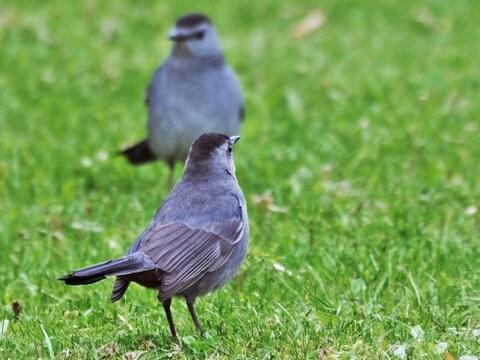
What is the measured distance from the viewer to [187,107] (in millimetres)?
8625

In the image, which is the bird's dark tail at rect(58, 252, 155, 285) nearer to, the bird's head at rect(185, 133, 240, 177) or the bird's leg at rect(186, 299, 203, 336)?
the bird's leg at rect(186, 299, 203, 336)

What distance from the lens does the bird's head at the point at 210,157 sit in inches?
227

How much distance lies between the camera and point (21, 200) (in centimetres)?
821

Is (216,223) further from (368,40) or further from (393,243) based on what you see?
(368,40)

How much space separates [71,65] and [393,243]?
506 centimetres

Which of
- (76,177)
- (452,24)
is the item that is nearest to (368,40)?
(452,24)

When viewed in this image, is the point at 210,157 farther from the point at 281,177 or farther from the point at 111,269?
the point at 281,177

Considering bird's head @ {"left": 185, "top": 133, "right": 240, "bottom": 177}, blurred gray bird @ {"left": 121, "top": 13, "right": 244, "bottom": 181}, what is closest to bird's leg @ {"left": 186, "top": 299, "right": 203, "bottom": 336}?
bird's head @ {"left": 185, "top": 133, "right": 240, "bottom": 177}

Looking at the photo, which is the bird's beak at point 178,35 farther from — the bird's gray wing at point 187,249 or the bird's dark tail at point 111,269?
the bird's dark tail at point 111,269

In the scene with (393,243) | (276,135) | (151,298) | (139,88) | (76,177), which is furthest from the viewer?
(139,88)

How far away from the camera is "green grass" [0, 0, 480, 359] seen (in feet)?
18.3

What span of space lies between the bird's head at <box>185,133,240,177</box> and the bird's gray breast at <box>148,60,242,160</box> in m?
2.72

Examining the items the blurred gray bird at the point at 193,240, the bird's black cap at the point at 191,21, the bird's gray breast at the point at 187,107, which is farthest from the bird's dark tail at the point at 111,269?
the bird's black cap at the point at 191,21

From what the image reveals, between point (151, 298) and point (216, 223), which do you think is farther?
point (151, 298)
